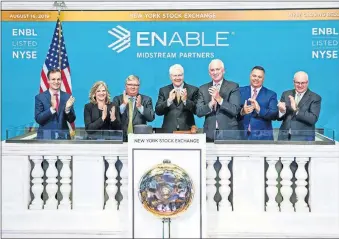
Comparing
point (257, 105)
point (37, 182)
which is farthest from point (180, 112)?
point (37, 182)

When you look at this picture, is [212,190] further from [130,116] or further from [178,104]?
[130,116]

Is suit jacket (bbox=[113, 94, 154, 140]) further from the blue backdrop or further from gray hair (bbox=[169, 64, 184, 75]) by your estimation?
gray hair (bbox=[169, 64, 184, 75])

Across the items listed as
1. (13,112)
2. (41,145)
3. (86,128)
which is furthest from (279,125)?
(13,112)

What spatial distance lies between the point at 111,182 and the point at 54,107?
94cm

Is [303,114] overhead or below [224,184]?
overhead

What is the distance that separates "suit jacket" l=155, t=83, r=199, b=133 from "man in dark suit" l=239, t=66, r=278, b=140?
0.41m

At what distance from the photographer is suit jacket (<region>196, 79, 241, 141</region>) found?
4.29 meters

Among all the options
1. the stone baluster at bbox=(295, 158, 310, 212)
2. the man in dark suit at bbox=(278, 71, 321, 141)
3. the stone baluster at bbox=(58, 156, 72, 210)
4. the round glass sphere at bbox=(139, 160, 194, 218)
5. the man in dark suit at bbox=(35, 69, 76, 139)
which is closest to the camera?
the round glass sphere at bbox=(139, 160, 194, 218)

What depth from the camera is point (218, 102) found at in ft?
14.1

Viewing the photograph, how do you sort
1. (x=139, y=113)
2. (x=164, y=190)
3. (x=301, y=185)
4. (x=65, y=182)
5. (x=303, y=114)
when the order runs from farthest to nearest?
1. (x=139, y=113)
2. (x=303, y=114)
3. (x=65, y=182)
4. (x=301, y=185)
5. (x=164, y=190)

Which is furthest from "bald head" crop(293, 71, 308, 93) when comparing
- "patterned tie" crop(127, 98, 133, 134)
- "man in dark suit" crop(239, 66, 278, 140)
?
"patterned tie" crop(127, 98, 133, 134)

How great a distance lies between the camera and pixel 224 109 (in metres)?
4.29

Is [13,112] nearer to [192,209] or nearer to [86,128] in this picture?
[86,128]

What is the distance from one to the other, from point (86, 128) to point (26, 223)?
933 millimetres
